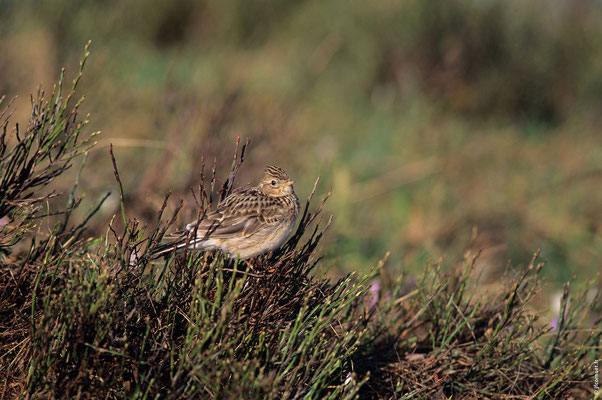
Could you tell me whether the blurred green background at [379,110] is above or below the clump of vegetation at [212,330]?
below

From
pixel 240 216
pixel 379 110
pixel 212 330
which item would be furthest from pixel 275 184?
pixel 379 110

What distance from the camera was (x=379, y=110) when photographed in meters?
10.1

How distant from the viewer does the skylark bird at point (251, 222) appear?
12.2 feet

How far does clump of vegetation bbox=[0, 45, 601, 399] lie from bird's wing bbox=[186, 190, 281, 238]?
0.58 feet

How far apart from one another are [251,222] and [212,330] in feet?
A: 4.42

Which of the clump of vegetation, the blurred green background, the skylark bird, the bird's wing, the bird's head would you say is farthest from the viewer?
the blurred green background

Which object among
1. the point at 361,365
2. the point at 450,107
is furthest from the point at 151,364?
the point at 450,107

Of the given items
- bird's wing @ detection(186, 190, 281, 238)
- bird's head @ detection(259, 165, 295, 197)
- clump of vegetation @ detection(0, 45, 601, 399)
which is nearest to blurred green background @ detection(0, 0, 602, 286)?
bird's head @ detection(259, 165, 295, 197)

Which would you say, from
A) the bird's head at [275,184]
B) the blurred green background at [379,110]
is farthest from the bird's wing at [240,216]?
the blurred green background at [379,110]

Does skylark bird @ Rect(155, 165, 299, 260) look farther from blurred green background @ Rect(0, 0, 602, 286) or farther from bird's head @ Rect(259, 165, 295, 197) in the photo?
blurred green background @ Rect(0, 0, 602, 286)

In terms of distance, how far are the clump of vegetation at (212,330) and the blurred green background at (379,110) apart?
1820 millimetres

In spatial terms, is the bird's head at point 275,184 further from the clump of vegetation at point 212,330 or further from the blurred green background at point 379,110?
the blurred green background at point 379,110

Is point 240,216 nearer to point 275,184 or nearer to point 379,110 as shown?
point 275,184

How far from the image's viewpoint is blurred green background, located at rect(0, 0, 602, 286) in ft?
22.8
